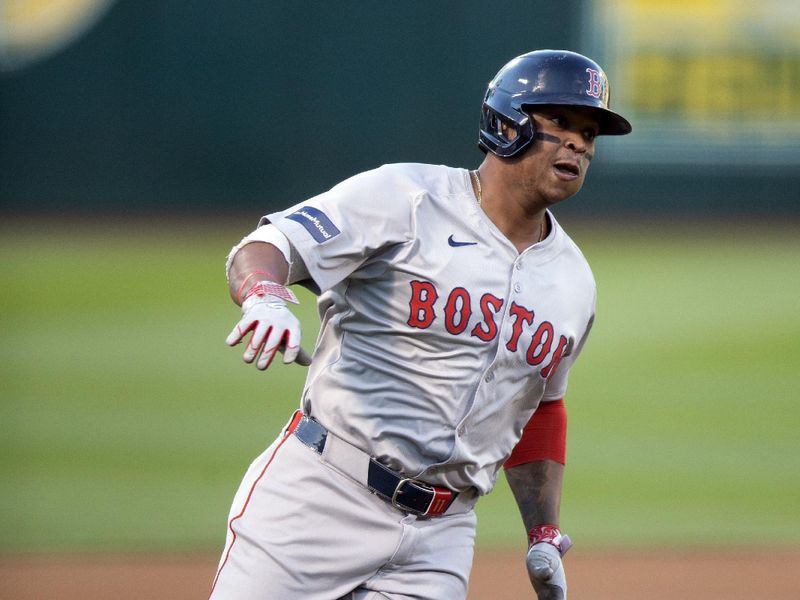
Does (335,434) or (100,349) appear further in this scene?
(100,349)

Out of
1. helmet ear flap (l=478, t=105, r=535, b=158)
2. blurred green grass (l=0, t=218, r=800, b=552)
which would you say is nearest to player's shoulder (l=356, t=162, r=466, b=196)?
helmet ear flap (l=478, t=105, r=535, b=158)

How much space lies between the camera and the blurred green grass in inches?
302

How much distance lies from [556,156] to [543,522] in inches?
41.8

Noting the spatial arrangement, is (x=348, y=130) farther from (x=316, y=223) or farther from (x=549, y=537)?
(x=316, y=223)

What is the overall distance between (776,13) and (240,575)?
13.6 meters

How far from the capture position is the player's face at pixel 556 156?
3369mm

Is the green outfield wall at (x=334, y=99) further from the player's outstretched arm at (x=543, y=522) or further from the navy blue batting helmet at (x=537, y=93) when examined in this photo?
the navy blue batting helmet at (x=537, y=93)

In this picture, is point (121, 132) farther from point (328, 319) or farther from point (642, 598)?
point (328, 319)

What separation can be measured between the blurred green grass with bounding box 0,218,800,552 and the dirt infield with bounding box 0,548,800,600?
367 millimetres

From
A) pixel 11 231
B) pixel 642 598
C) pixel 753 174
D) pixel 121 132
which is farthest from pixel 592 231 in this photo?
pixel 642 598

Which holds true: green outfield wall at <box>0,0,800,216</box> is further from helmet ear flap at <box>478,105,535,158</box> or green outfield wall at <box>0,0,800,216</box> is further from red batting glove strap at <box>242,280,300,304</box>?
red batting glove strap at <box>242,280,300,304</box>

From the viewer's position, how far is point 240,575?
3.10 metres

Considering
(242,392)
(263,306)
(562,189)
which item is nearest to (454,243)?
(562,189)

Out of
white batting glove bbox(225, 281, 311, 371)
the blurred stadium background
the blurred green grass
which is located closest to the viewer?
white batting glove bbox(225, 281, 311, 371)
